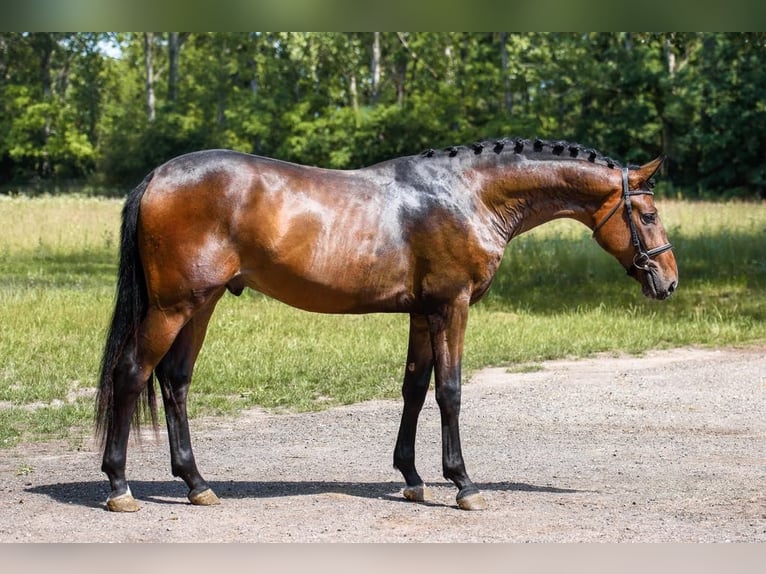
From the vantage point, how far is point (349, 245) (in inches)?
242

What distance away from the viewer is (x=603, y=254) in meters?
19.9

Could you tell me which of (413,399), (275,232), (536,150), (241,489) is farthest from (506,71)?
(275,232)

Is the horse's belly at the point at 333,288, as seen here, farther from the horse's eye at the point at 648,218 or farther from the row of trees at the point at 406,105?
the row of trees at the point at 406,105

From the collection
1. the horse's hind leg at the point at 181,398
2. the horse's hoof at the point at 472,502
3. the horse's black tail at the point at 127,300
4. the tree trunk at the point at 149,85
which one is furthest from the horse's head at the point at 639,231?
the tree trunk at the point at 149,85

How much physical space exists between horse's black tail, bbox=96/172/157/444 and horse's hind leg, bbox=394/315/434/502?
1.54 m

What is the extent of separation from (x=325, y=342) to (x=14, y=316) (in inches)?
146

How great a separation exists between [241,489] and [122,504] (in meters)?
0.87

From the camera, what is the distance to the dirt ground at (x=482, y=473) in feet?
19.0

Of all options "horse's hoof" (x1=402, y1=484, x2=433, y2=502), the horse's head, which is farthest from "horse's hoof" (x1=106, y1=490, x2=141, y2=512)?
the horse's head

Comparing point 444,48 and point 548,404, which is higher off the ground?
point 444,48

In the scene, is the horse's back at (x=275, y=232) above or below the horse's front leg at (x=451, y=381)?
above

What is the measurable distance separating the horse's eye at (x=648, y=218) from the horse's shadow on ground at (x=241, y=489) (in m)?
1.66
